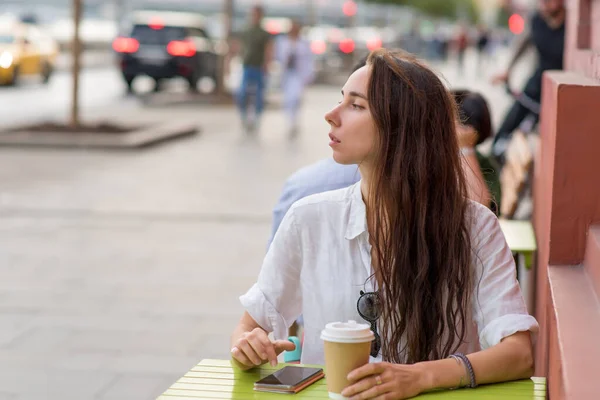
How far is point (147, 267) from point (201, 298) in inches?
40.2

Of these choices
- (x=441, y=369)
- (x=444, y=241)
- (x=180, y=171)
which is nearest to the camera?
(x=441, y=369)

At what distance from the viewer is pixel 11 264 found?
7.93 metres

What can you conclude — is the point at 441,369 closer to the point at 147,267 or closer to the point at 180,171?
the point at 147,267

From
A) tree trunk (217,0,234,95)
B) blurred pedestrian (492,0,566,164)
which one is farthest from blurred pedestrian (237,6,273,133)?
blurred pedestrian (492,0,566,164)

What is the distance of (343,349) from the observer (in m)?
2.35

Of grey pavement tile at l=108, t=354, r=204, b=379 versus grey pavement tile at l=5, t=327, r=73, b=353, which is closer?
grey pavement tile at l=108, t=354, r=204, b=379

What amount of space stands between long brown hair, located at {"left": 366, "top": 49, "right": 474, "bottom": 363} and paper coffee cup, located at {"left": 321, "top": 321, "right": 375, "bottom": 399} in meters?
0.41

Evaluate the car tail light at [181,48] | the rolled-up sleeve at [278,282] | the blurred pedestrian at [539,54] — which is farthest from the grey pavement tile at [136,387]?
the car tail light at [181,48]

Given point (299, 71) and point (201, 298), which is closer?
point (201, 298)

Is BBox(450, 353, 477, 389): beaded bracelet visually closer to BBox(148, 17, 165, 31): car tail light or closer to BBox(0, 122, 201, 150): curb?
BBox(0, 122, 201, 150): curb

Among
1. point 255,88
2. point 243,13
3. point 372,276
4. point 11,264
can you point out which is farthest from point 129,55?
point 243,13

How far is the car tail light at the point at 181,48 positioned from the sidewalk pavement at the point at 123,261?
1206cm

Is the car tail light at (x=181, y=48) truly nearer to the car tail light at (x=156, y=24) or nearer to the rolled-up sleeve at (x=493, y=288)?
the car tail light at (x=156, y=24)

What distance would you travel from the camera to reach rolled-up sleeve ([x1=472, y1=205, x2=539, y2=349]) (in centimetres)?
274
